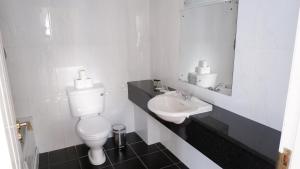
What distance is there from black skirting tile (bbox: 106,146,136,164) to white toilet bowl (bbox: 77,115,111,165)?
119 millimetres

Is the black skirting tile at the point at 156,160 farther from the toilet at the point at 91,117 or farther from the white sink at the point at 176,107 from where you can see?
the white sink at the point at 176,107

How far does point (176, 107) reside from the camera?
1.90m

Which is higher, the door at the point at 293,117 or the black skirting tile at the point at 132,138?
the door at the point at 293,117

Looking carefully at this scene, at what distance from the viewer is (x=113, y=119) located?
2.82 m

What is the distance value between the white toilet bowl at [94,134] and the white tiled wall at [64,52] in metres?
0.37

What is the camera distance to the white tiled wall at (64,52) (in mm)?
2172

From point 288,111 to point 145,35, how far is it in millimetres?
2354

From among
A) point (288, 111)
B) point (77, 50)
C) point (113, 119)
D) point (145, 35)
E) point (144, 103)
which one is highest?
point (145, 35)

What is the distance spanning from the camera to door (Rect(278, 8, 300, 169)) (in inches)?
20.3

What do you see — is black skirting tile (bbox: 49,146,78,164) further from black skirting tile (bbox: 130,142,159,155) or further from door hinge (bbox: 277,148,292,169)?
door hinge (bbox: 277,148,292,169)

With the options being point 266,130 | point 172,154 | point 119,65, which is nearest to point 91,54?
point 119,65

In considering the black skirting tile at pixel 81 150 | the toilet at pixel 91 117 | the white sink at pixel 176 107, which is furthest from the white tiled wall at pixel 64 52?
the white sink at pixel 176 107

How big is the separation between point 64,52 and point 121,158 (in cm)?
143

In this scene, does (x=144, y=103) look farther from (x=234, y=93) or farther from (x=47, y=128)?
(x=47, y=128)
